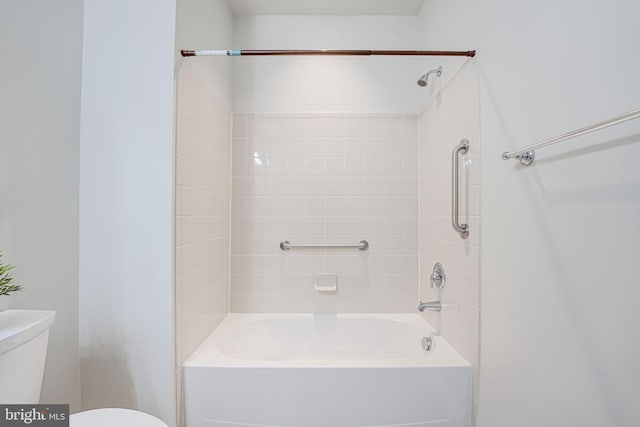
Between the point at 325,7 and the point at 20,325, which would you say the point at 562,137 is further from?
the point at 325,7

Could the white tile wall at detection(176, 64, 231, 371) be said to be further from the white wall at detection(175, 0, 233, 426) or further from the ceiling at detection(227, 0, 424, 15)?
the ceiling at detection(227, 0, 424, 15)

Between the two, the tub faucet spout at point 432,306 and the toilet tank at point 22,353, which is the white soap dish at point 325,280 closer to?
the tub faucet spout at point 432,306

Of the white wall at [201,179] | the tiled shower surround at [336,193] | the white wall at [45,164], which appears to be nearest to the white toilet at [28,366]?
the white wall at [45,164]

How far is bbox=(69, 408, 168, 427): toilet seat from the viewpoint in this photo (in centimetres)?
99

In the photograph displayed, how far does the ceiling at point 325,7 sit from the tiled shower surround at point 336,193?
76 cm

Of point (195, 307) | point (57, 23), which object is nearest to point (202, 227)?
point (195, 307)

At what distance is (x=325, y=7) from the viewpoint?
209 cm

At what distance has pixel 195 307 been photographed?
59.5 inches

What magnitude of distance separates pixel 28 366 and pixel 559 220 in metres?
1.77

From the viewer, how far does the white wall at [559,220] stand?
0.70m

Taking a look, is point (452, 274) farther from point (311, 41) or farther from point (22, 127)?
point (22, 127)

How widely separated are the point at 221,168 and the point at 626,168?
188 centimetres

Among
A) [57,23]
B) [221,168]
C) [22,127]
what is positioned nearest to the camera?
[22,127]

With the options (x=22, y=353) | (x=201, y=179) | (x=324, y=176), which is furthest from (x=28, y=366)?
(x=324, y=176)
